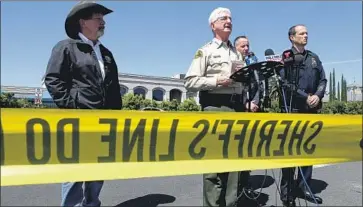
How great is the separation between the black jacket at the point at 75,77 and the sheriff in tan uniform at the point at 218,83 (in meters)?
0.99

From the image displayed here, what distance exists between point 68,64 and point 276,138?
1.82 meters

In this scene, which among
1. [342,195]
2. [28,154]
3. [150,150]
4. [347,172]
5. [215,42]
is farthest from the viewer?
[347,172]

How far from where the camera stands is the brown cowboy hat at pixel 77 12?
2.68 metres

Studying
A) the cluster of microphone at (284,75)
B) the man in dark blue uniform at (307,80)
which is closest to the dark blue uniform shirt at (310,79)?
the man in dark blue uniform at (307,80)

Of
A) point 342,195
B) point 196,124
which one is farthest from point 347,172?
point 196,124

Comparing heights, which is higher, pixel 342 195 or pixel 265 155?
pixel 265 155

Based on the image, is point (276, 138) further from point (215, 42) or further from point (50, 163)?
point (50, 163)

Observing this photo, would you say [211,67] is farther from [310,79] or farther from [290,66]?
→ [310,79]

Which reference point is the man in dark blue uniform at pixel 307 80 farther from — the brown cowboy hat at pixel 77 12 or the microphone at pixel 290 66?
the brown cowboy hat at pixel 77 12

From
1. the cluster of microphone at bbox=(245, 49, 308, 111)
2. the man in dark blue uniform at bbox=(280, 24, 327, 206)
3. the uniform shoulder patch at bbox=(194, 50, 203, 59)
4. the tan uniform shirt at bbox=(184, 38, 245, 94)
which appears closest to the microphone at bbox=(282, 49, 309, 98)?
the cluster of microphone at bbox=(245, 49, 308, 111)

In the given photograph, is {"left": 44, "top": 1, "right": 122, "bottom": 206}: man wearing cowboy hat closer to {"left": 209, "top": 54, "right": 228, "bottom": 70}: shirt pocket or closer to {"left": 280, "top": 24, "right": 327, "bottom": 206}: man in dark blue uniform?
{"left": 209, "top": 54, "right": 228, "bottom": 70}: shirt pocket

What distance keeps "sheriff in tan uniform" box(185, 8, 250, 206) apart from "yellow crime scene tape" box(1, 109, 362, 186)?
20.7 inches

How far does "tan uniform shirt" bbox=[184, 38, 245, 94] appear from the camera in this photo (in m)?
3.23

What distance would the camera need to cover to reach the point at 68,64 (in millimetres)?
2564
